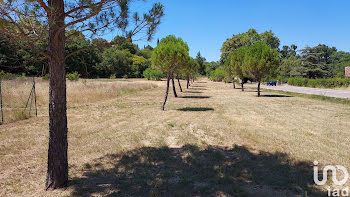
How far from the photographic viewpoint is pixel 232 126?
Result: 9664 mm

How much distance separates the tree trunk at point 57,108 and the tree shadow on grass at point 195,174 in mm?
386

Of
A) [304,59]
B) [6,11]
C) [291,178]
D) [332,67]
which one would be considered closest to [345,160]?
[291,178]

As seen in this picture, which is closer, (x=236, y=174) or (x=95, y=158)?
(x=236, y=174)

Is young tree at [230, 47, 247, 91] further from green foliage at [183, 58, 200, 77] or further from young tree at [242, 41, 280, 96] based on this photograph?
young tree at [242, 41, 280, 96]

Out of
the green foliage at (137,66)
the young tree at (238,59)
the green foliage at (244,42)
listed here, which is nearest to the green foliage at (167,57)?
the young tree at (238,59)

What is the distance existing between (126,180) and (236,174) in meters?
2.32

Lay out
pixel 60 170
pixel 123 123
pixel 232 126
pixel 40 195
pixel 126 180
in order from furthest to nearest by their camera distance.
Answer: pixel 123 123 → pixel 232 126 → pixel 126 180 → pixel 60 170 → pixel 40 195

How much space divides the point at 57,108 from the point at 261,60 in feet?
74.0

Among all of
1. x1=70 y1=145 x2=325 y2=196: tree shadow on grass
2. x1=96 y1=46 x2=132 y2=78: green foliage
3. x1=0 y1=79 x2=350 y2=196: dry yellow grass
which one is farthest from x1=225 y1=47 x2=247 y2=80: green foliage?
x1=96 y1=46 x2=132 y2=78: green foliage

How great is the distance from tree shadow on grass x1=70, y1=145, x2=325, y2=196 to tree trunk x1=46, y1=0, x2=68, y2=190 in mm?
386

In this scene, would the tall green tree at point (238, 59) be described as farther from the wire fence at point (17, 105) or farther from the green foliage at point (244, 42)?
the green foliage at point (244, 42)

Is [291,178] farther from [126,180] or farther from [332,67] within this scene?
[332,67]

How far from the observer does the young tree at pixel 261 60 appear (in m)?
23.5

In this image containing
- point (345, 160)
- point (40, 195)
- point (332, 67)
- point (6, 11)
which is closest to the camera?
point (6, 11)
